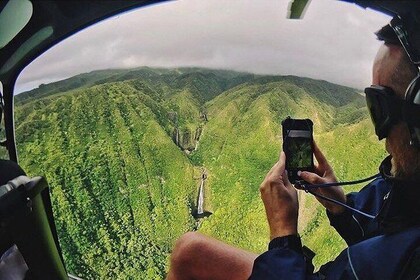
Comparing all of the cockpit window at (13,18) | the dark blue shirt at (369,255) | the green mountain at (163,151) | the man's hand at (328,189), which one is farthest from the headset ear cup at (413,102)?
the green mountain at (163,151)

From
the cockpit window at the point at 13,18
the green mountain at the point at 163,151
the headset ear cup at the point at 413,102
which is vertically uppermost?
the cockpit window at the point at 13,18

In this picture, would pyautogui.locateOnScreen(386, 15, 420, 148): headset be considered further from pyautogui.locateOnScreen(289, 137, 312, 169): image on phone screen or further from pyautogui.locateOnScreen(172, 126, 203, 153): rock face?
pyautogui.locateOnScreen(172, 126, 203, 153): rock face

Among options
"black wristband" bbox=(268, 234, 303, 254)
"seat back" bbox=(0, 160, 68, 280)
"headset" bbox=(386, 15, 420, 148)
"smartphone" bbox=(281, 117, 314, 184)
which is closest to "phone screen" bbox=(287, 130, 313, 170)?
"smartphone" bbox=(281, 117, 314, 184)

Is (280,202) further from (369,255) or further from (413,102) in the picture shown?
(413,102)

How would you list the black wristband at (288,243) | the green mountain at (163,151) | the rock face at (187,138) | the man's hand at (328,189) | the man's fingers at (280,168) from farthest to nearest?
the rock face at (187,138)
the green mountain at (163,151)
the man's hand at (328,189)
the man's fingers at (280,168)
the black wristband at (288,243)

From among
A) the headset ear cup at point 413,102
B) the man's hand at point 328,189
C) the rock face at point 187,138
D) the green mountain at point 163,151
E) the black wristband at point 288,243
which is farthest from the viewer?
the rock face at point 187,138

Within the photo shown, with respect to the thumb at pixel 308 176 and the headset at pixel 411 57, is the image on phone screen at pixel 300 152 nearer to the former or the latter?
the thumb at pixel 308 176

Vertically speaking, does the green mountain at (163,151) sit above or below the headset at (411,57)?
below
